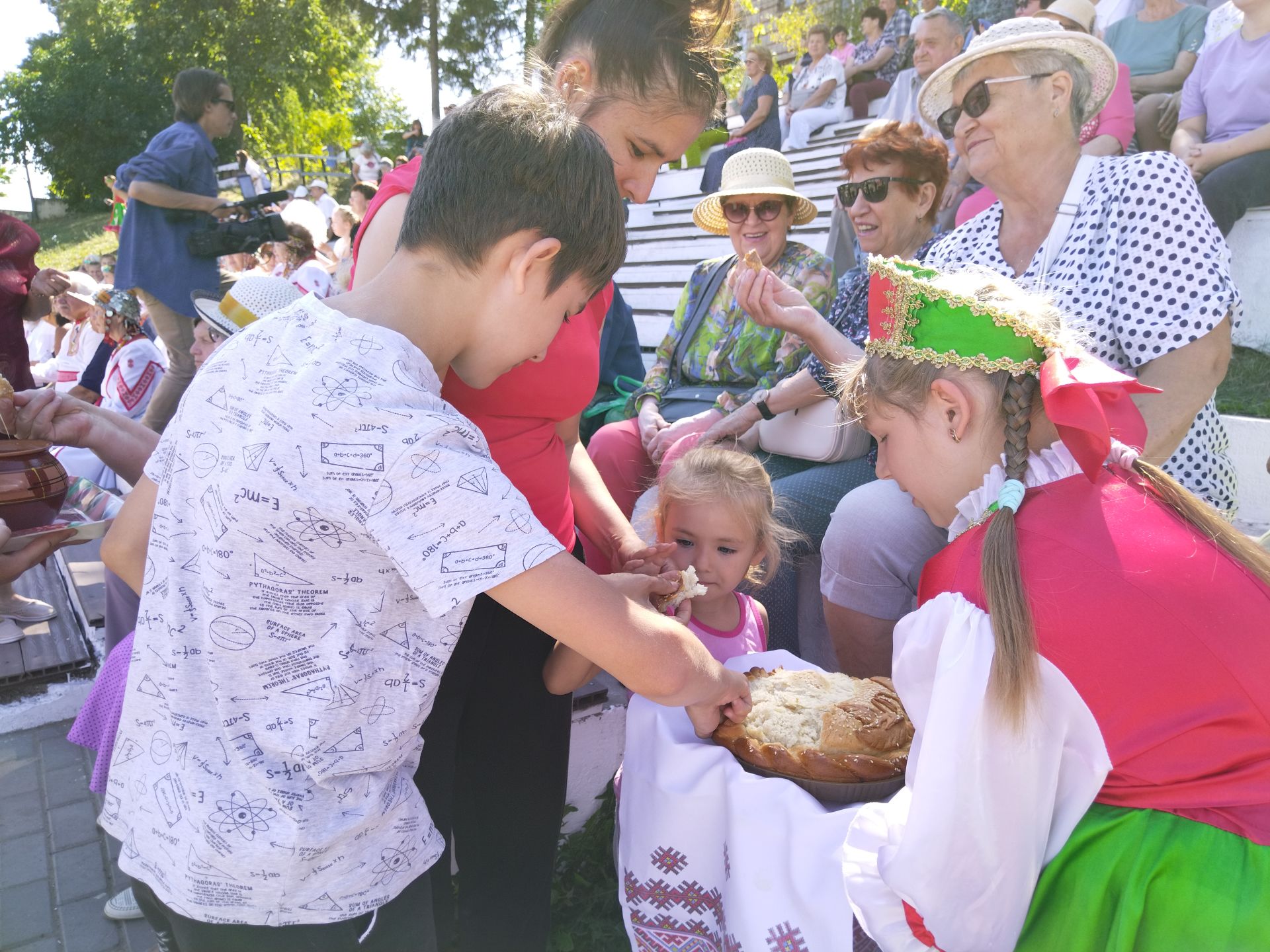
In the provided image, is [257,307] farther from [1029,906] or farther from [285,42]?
[285,42]

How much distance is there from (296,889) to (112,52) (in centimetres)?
4008

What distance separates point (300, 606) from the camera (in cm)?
117

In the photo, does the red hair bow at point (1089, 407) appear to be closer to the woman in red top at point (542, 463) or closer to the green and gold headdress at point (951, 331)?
the green and gold headdress at point (951, 331)

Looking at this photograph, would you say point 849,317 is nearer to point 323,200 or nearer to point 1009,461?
point 1009,461

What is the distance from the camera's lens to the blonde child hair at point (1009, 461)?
1.35 meters

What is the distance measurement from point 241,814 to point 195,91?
19.7 feet

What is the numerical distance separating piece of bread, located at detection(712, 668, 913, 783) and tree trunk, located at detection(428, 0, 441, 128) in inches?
1117

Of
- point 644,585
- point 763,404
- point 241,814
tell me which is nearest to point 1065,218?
point 763,404

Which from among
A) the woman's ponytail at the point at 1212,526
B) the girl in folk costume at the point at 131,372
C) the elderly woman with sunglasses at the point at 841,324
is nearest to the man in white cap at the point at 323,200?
the girl in folk costume at the point at 131,372

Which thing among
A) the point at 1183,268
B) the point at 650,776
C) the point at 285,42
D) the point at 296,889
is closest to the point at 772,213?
the point at 1183,268

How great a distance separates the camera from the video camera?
5809 mm

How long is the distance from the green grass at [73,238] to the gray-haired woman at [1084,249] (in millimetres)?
19148

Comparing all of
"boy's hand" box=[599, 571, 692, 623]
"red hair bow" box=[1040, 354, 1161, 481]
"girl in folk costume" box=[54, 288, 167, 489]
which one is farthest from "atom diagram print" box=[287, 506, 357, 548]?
"girl in folk costume" box=[54, 288, 167, 489]

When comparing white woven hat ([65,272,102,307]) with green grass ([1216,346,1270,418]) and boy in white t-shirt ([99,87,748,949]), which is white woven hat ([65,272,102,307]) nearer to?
boy in white t-shirt ([99,87,748,949])
